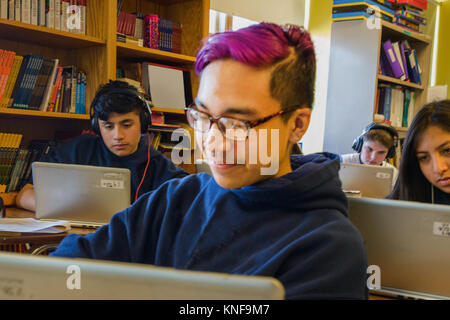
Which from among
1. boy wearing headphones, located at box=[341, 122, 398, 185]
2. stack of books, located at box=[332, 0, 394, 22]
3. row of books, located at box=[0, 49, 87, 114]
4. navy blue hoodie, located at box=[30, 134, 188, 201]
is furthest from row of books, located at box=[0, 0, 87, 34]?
stack of books, located at box=[332, 0, 394, 22]

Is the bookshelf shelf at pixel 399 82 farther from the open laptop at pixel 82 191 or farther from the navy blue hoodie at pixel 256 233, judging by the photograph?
the navy blue hoodie at pixel 256 233

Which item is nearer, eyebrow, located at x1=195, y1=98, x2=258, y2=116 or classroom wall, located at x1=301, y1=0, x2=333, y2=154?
eyebrow, located at x1=195, y1=98, x2=258, y2=116

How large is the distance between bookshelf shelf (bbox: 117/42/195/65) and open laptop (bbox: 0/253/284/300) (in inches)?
88.5

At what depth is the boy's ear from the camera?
77cm

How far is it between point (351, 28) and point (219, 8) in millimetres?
1176

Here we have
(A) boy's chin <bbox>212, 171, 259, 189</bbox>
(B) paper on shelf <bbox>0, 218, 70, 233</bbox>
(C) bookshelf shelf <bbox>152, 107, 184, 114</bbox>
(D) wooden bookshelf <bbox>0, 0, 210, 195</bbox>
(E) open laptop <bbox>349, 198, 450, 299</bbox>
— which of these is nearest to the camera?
(A) boy's chin <bbox>212, 171, 259, 189</bbox>

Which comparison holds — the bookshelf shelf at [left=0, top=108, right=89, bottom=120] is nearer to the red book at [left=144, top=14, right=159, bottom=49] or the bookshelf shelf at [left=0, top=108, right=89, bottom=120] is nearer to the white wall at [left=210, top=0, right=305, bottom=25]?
the red book at [left=144, top=14, right=159, bottom=49]

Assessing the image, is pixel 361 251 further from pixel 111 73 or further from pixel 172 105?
pixel 172 105

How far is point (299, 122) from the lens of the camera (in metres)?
0.78

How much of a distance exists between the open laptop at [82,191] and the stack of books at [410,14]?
3.24m

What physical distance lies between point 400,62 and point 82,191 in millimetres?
3274

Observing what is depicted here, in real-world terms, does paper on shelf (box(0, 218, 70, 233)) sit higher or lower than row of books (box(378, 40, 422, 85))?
lower

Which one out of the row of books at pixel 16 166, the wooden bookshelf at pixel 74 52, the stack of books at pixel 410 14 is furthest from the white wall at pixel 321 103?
the row of books at pixel 16 166

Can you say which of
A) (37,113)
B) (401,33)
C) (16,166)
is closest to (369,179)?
(37,113)
